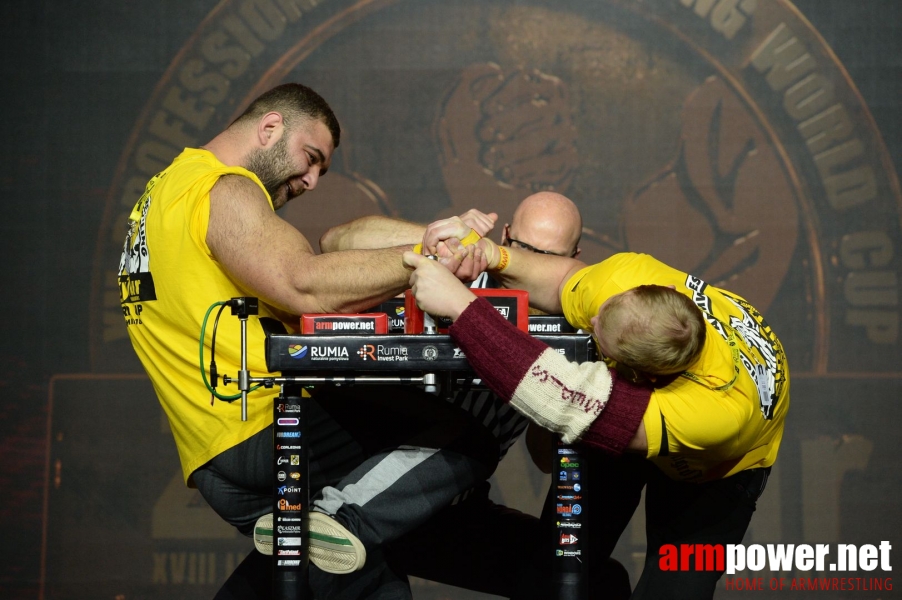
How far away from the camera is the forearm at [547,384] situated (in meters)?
1.41

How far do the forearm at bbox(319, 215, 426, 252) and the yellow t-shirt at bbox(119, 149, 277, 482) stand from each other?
0.48m

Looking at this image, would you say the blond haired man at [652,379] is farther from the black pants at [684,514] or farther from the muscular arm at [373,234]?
the muscular arm at [373,234]

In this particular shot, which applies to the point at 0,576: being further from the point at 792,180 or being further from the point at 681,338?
the point at 792,180

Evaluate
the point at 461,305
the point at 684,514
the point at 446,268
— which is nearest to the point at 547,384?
the point at 461,305

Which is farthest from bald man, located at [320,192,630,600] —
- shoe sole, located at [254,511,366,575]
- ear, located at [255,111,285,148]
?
shoe sole, located at [254,511,366,575]

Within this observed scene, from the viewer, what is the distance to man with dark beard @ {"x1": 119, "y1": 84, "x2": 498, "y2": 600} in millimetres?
1606

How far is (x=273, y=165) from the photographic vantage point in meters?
2.02

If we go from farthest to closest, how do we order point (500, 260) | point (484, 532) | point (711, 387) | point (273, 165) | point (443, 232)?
point (484, 532) → point (273, 165) → point (500, 260) → point (443, 232) → point (711, 387)

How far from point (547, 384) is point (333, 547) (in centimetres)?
51

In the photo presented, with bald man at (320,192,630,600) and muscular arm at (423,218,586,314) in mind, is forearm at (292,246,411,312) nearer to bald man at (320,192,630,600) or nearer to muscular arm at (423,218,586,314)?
muscular arm at (423,218,586,314)

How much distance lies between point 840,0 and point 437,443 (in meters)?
2.64

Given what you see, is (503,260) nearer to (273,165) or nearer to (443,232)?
(443,232)

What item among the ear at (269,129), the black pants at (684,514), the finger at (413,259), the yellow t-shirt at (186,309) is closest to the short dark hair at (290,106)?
the ear at (269,129)

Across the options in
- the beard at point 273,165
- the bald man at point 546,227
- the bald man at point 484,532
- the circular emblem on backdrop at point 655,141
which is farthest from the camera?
the circular emblem on backdrop at point 655,141
